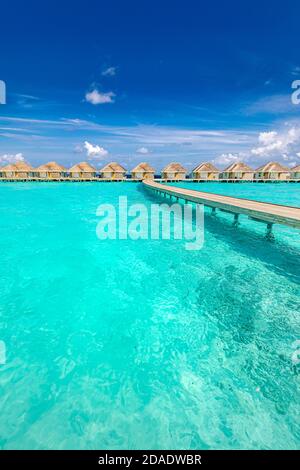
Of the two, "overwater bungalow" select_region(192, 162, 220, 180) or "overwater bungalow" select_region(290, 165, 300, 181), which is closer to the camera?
"overwater bungalow" select_region(290, 165, 300, 181)

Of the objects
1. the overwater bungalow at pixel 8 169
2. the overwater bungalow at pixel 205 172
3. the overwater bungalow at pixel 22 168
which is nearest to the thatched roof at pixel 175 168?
the overwater bungalow at pixel 205 172

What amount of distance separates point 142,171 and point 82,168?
11.4m

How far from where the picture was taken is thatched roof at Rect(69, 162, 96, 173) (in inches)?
1756

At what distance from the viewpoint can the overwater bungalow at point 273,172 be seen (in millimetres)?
42562

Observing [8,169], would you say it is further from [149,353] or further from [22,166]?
[149,353]

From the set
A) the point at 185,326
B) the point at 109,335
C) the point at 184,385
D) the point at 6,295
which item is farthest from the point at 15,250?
the point at 184,385

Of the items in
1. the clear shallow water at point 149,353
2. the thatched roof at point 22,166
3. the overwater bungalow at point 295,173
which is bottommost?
the clear shallow water at point 149,353

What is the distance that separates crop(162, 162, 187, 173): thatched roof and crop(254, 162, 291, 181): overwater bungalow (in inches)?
537

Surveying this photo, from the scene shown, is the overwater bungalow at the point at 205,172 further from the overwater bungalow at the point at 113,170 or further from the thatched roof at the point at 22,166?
the thatched roof at the point at 22,166

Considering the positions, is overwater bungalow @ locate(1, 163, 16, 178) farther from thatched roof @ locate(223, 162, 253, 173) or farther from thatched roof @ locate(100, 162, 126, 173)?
thatched roof @ locate(223, 162, 253, 173)

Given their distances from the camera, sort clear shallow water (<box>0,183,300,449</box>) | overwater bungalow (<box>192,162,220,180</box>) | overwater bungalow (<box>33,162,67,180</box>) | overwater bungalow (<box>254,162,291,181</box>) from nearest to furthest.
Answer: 1. clear shallow water (<box>0,183,300,449</box>)
2. overwater bungalow (<box>254,162,291,181</box>)
3. overwater bungalow (<box>192,162,220,180</box>)
4. overwater bungalow (<box>33,162,67,180</box>)

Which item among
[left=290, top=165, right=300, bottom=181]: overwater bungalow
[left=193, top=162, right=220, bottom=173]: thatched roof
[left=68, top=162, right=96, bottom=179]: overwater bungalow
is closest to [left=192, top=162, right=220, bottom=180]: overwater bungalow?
[left=193, top=162, right=220, bottom=173]: thatched roof

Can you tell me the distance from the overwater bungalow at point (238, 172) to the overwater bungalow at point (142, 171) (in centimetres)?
1364

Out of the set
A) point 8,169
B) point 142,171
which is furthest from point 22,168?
point 142,171
